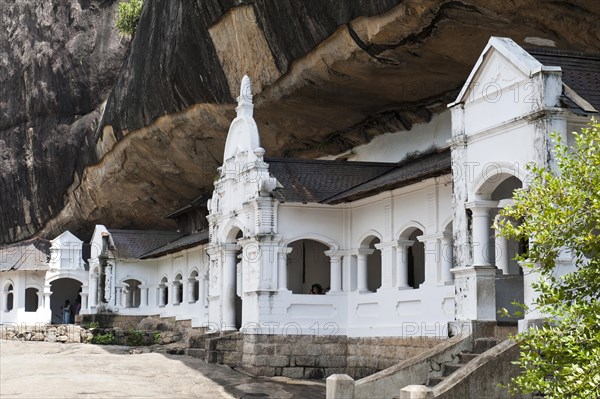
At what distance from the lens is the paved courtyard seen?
1827 cm

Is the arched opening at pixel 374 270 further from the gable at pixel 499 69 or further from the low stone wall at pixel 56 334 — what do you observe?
the low stone wall at pixel 56 334

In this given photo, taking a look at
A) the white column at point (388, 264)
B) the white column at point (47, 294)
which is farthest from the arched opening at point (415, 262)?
the white column at point (47, 294)

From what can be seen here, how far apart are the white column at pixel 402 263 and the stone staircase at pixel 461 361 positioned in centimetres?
595

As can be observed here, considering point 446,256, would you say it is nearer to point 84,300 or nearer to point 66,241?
point 84,300

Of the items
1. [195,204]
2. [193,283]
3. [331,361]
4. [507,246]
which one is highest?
[195,204]

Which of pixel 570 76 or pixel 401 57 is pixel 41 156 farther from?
pixel 570 76

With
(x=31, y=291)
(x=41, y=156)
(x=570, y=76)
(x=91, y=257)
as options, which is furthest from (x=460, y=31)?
(x=31, y=291)

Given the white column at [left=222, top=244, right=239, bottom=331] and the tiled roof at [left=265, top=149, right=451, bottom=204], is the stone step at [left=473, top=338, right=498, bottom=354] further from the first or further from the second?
the white column at [left=222, top=244, right=239, bottom=331]

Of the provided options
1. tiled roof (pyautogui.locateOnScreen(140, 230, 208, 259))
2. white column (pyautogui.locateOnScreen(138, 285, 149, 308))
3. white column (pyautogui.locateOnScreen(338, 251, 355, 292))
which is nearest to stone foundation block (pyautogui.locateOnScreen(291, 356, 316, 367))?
white column (pyautogui.locateOnScreen(338, 251, 355, 292))

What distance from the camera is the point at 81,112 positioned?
44.7 meters

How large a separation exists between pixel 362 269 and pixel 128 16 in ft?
73.1

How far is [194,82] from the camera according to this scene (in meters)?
30.2

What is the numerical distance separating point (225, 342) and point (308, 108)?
7.53m

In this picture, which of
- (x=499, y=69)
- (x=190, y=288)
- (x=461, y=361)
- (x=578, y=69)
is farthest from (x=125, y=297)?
(x=578, y=69)
